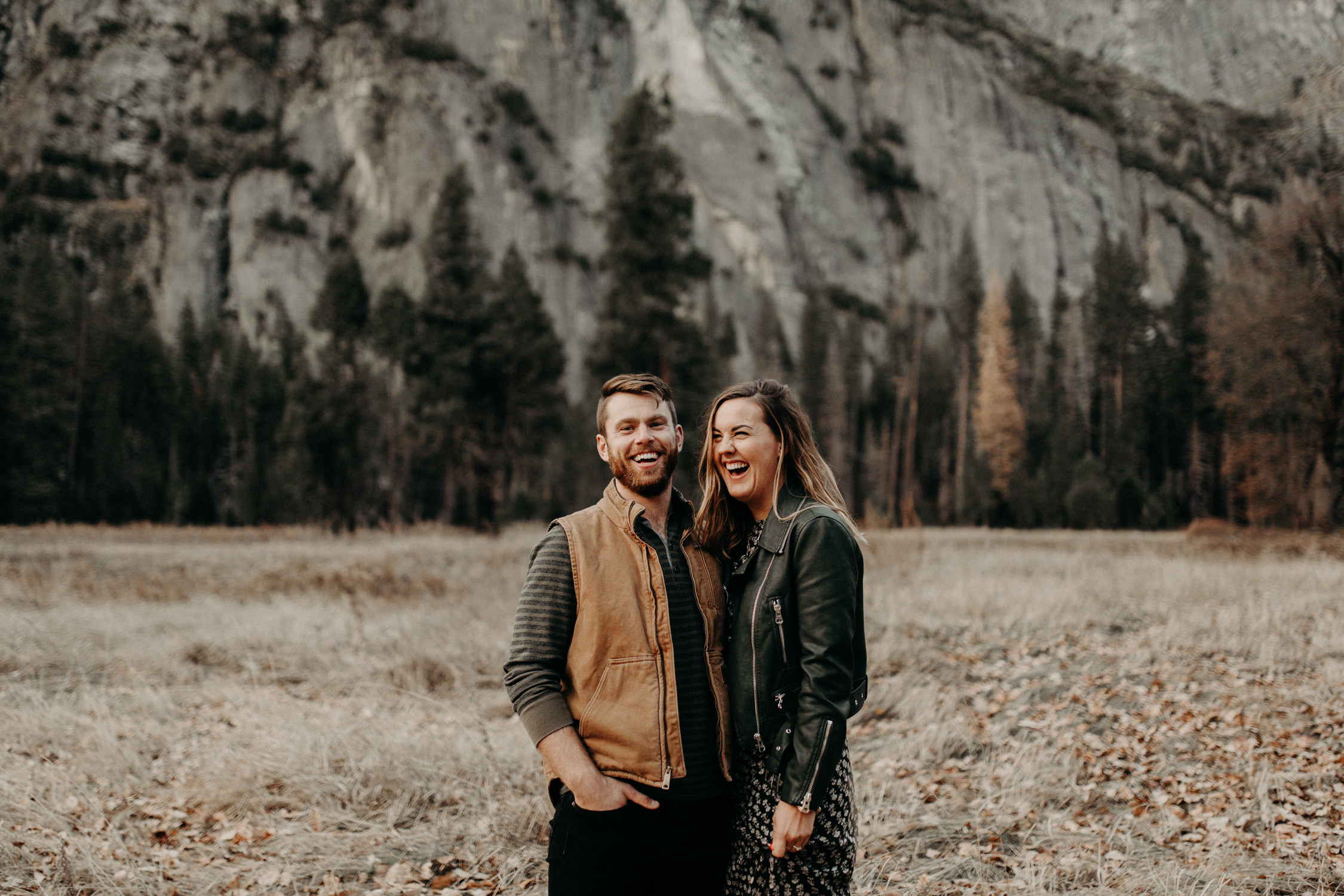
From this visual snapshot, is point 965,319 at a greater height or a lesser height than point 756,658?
greater

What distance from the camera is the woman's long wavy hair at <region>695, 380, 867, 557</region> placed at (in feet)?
8.45

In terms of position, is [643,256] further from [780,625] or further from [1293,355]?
[780,625]

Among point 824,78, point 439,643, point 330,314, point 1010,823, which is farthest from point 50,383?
point 824,78

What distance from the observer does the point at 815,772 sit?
7.20 ft

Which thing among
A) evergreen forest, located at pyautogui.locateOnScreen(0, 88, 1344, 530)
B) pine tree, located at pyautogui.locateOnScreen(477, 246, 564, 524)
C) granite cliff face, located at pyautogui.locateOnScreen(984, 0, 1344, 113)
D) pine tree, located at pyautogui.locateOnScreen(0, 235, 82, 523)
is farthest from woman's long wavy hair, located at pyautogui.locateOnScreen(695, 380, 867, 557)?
granite cliff face, located at pyautogui.locateOnScreen(984, 0, 1344, 113)

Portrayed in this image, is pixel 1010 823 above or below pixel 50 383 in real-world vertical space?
below

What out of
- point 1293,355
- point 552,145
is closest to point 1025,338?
point 1293,355

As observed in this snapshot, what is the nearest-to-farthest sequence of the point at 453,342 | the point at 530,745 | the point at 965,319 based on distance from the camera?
the point at 530,745
the point at 453,342
the point at 965,319

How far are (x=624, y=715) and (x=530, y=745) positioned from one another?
4.56 metres

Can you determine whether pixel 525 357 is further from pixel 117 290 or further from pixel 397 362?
pixel 117 290

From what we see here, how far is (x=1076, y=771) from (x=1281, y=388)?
22019 mm

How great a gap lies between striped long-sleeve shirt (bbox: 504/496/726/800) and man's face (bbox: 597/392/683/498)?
14cm

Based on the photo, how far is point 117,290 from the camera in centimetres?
5578

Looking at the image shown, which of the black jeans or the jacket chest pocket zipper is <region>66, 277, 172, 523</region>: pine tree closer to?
the black jeans
